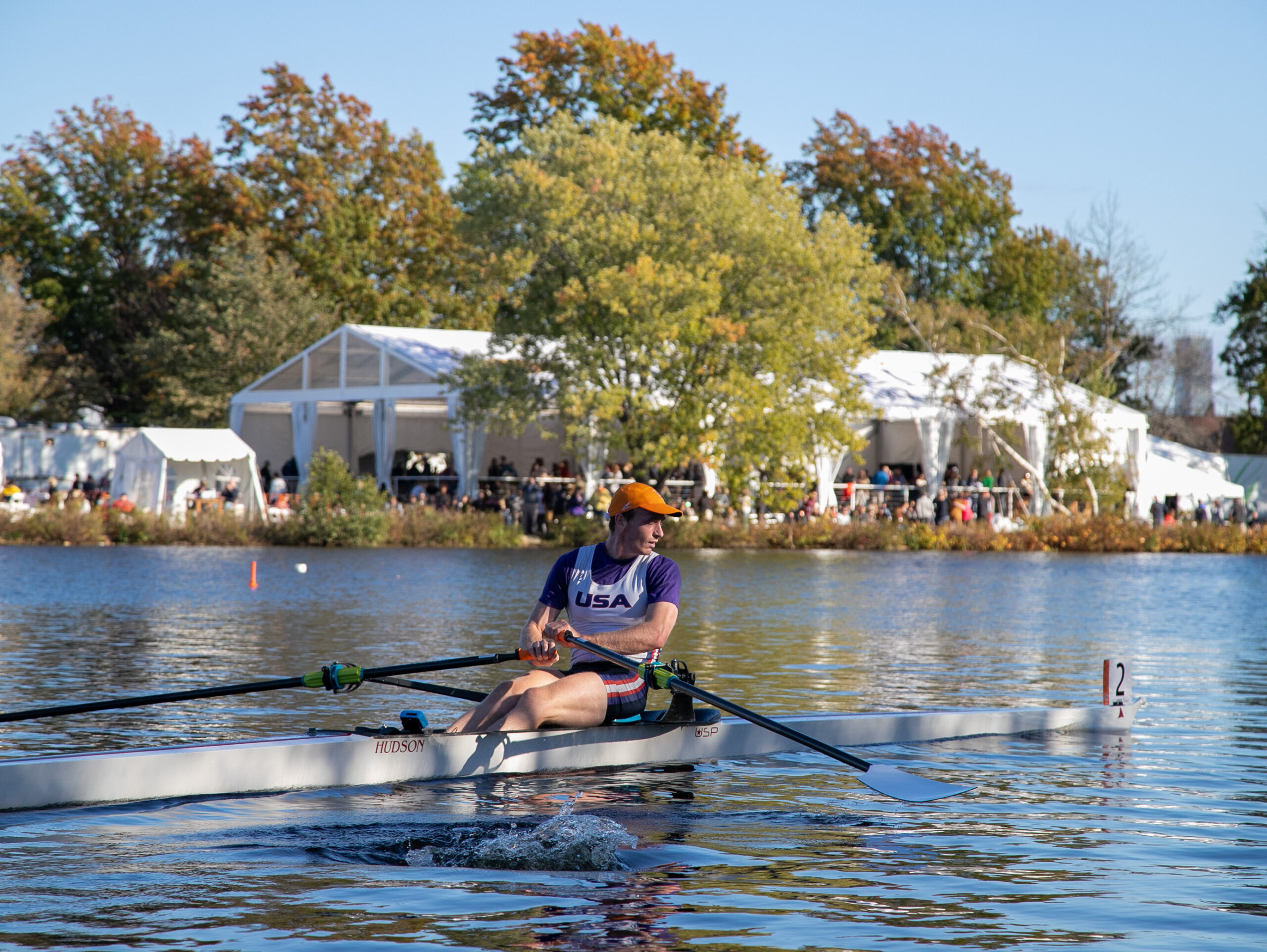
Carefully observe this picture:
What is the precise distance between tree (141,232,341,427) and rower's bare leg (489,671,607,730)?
132 ft

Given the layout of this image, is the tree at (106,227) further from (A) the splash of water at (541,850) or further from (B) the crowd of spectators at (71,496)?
(A) the splash of water at (541,850)

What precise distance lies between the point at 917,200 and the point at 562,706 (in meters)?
56.4

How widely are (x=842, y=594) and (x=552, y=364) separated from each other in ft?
47.2

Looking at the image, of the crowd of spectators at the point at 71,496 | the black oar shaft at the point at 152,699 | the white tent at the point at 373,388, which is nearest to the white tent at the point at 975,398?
the white tent at the point at 373,388

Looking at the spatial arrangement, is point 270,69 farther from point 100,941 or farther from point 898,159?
point 100,941

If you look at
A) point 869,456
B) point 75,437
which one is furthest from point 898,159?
point 75,437

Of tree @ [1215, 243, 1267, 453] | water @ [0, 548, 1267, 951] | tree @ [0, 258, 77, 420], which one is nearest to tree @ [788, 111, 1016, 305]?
tree @ [1215, 243, 1267, 453]

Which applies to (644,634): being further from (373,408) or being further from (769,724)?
(373,408)

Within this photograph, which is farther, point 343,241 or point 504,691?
point 343,241

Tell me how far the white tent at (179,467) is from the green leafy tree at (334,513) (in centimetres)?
131

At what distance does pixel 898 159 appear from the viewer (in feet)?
206

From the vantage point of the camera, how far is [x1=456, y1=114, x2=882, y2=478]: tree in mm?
34312

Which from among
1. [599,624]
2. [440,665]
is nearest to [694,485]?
[599,624]

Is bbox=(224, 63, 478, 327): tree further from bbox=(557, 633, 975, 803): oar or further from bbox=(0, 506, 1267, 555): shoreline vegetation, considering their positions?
bbox=(557, 633, 975, 803): oar
